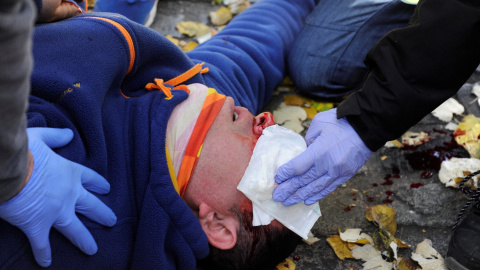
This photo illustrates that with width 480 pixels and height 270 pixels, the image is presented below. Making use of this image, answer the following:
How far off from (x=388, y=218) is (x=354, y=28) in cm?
142

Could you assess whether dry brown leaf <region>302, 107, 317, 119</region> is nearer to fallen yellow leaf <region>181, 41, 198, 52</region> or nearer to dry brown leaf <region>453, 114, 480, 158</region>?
dry brown leaf <region>453, 114, 480, 158</region>

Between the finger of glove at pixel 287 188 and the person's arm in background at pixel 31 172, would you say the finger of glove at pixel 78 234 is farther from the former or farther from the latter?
the finger of glove at pixel 287 188

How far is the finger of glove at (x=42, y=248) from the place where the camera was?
1.52m

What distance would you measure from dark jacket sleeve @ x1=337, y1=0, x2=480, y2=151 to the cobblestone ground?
0.69 meters

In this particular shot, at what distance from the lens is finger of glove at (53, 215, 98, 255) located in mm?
1591

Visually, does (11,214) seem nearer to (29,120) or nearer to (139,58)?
(29,120)

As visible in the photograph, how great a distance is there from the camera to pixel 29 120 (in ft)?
5.40

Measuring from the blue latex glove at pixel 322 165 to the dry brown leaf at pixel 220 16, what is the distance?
2.22 meters

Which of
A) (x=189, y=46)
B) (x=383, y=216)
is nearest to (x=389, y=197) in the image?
(x=383, y=216)

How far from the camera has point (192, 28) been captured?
3.90 m

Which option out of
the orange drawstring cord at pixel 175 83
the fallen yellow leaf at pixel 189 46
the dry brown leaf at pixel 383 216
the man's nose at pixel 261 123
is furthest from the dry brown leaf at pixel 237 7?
the dry brown leaf at pixel 383 216

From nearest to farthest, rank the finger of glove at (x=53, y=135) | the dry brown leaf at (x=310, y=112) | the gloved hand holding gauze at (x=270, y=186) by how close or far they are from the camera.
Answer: the finger of glove at (x=53, y=135)
the gloved hand holding gauze at (x=270, y=186)
the dry brown leaf at (x=310, y=112)

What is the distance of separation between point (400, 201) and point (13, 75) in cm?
220

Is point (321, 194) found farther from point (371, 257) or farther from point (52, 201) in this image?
point (52, 201)
